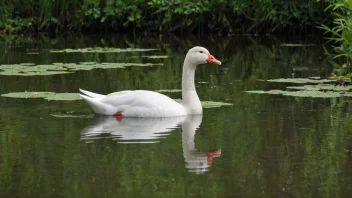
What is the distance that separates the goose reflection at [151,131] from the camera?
8622 millimetres

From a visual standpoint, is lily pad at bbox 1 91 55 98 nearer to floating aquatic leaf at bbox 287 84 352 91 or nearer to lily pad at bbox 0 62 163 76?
lily pad at bbox 0 62 163 76

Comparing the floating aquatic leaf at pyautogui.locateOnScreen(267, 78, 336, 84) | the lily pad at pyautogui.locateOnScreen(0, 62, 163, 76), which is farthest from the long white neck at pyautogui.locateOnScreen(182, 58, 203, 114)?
the lily pad at pyautogui.locateOnScreen(0, 62, 163, 76)

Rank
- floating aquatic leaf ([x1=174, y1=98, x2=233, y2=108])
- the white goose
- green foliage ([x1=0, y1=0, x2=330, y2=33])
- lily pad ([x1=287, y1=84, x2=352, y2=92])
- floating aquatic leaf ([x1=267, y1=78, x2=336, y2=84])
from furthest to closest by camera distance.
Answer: green foliage ([x1=0, y1=0, x2=330, y2=33]) < floating aquatic leaf ([x1=267, y1=78, x2=336, y2=84]) < lily pad ([x1=287, y1=84, x2=352, y2=92]) < floating aquatic leaf ([x1=174, y1=98, x2=233, y2=108]) < the white goose

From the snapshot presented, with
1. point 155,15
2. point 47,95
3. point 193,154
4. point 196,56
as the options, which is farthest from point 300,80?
point 155,15

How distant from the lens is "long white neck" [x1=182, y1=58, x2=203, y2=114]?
11266 millimetres

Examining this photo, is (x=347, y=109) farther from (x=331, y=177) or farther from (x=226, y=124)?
(x=331, y=177)

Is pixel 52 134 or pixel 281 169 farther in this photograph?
pixel 52 134

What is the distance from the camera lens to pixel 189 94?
450 inches

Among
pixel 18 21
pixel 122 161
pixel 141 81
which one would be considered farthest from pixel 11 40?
pixel 122 161

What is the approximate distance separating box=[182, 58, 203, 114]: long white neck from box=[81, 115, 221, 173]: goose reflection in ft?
0.34

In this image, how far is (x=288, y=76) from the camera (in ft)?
49.5

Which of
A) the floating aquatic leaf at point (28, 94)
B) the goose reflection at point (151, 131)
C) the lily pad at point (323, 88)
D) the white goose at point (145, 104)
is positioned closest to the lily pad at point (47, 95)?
the floating aquatic leaf at point (28, 94)

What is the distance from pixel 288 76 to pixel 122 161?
7.15m

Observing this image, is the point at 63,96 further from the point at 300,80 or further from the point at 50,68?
the point at 300,80
